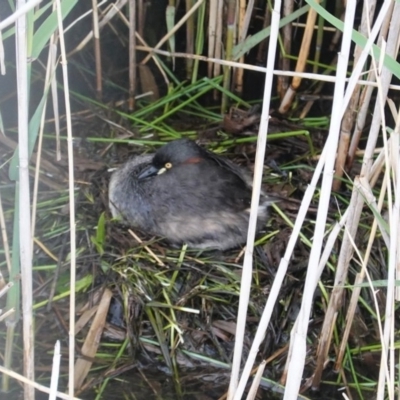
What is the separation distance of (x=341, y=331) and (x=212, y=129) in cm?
116

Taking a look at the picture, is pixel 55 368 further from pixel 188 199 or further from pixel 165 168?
pixel 165 168

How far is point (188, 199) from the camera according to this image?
10.4 ft

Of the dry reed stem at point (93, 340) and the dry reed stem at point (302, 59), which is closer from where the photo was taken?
the dry reed stem at point (93, 340)

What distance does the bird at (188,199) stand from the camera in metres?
3.13

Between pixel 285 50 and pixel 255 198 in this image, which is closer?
pixel 255 198

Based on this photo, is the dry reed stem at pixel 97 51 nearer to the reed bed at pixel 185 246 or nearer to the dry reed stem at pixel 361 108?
the reed bed at pixel 185 246

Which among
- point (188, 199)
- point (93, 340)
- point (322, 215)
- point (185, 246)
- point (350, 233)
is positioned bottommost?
point (93, 340)

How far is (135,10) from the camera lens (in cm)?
379

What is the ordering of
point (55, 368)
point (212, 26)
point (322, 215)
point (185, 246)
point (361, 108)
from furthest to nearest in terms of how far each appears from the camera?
point (212, 26), point (185, 246), point (361, 108), point (55, 368), point (322, 215)

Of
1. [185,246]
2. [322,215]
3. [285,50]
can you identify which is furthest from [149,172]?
[322,215]

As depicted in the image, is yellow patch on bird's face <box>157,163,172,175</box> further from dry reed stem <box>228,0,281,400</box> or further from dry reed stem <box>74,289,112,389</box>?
dry reed stem <box>228,0,281,400</box>

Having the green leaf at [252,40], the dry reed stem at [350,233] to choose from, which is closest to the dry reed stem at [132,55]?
the green leaf at [252,40]

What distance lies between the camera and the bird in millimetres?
3133

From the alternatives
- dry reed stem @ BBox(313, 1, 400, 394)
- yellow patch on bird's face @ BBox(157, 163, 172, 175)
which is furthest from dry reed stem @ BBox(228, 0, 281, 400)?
yellow patch on bird's face @ BBox(157, 163, 172, 175)
